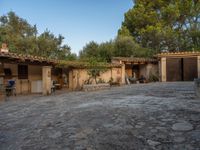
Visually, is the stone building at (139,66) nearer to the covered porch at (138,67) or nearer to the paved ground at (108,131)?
the covered porch at (138,67)

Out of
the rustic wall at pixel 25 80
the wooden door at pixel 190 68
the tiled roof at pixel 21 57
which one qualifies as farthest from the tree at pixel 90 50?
the tiled roof at pixel 21 57

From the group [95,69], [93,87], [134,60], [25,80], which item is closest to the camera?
[25,80]

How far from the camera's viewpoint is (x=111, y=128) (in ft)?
15.0

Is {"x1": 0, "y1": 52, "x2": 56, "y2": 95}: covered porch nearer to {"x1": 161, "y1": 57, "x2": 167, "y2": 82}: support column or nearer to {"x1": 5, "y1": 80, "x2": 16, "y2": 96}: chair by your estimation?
{"x1": 5, "y1": 80, "x2": 16, "y2": 96}: chair

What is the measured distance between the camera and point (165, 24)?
27844 millimetres

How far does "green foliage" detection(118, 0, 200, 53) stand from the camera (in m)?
26.7

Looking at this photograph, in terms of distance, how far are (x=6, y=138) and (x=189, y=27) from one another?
2864 centimetres

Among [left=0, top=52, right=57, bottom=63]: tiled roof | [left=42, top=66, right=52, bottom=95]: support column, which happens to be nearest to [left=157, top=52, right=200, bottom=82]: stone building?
[left=42, top=66, right=52, bottom=95]: support column

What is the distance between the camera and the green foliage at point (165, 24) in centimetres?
2670

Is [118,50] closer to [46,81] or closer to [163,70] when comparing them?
[163,70]

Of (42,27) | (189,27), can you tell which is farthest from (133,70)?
(42,27)

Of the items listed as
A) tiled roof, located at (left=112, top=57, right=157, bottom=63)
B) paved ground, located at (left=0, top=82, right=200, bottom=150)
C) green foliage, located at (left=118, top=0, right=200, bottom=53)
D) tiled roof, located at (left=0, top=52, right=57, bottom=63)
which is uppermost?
green foliage, located at (left=118, top=0, right=200, bottom=53)

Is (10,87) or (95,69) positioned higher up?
(95,69)

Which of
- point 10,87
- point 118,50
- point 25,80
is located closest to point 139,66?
point 118,50
